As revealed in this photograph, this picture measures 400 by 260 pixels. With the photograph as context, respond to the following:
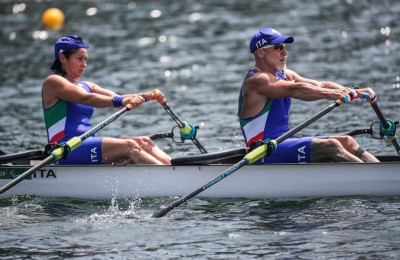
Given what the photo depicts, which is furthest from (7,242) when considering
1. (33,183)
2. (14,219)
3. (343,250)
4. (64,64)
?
(343,250)

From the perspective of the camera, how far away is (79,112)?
13.2 metres

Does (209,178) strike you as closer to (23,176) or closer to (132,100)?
(132,100)

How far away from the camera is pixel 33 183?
13.2 meters

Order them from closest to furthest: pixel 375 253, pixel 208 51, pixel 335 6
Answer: pixel 375 253 → pixel 208 51 → pixel 335 6

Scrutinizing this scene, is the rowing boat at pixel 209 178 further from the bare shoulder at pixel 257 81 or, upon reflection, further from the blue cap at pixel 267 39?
the blue cap at pixel 267 39

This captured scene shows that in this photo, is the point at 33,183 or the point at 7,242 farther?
the point at 33,183

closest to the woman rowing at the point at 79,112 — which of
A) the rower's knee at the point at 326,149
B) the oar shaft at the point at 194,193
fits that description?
the oar shaft at the point at 194,193

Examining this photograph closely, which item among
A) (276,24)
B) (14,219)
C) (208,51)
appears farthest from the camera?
(276,24)

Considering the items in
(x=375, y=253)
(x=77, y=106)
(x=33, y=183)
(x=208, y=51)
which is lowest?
(x=375, y=253)

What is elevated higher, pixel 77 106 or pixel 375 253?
pixel 77 106

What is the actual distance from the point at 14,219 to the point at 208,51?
16.4 m

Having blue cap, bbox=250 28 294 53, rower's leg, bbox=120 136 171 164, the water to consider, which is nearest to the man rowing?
blue cap, bbox=250 28 294 53

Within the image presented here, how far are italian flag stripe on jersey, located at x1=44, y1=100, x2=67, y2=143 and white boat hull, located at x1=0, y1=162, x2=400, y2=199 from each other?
1.55 feet

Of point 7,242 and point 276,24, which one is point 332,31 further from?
point 7,242
